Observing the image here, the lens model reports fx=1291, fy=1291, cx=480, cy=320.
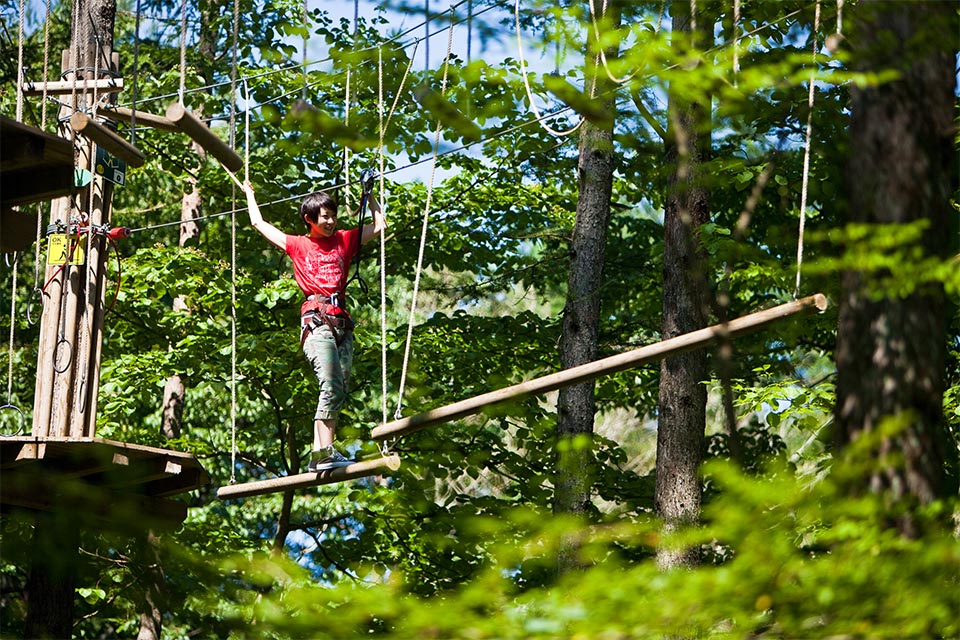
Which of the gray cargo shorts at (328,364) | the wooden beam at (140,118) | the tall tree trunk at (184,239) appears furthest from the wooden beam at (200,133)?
the tall tree trunk at (184,239)

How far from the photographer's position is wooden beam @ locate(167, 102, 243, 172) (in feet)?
19.0

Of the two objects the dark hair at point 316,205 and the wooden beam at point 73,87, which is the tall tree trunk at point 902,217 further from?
the wooden beam at point 73,87

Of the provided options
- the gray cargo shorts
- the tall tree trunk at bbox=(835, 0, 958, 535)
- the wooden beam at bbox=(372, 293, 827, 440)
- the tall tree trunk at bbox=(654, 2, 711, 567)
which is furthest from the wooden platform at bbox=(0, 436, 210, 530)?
the tall tree trunk at bbox=(835, 0, 958, 535)

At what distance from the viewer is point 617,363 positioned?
5297 millimetres

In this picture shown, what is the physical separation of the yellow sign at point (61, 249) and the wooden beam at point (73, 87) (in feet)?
3.64

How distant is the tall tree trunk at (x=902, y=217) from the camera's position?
367cm

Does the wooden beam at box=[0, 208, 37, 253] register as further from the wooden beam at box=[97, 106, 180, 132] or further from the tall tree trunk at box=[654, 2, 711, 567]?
the tall tree trunk at box=[654, 2, 711, 567]

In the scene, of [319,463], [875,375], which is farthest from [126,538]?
[319,463]

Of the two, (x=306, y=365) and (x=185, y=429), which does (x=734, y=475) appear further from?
(x=185, y=429)

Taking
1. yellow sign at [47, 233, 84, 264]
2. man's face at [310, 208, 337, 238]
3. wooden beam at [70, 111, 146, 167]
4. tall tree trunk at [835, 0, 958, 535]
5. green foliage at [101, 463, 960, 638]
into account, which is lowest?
green foliage at [101, 463, 960, 638]

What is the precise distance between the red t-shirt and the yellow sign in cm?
201

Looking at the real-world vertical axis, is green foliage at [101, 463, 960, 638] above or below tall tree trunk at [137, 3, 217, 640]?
below

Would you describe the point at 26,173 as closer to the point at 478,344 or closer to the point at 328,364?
the point at 328,364

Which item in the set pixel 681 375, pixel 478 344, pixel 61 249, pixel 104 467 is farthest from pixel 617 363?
pixel 478 344
